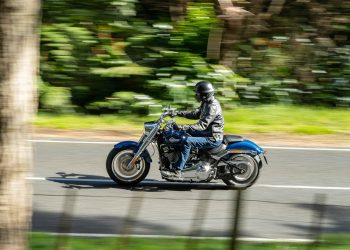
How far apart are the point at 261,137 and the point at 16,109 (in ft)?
35.8

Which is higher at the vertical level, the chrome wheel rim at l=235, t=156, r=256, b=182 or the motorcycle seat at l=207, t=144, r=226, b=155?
the motorcycle seat at l=207, t=144, r=226, b=155

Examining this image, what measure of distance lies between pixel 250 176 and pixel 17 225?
6450mm

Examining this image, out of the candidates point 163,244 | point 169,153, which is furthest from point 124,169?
point 163,244

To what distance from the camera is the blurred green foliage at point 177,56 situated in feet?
66.8

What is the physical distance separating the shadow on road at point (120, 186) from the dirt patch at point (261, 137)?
10.3 feet

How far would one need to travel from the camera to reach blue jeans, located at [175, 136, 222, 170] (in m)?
11.8

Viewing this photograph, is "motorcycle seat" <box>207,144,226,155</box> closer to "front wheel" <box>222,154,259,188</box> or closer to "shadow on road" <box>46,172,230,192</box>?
"front wheel" <box>222,154,259,188</box>

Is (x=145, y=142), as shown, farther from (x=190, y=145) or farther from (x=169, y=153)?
(x=190, y=145)

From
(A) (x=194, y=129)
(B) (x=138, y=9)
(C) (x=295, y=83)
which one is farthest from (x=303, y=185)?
(B) (x=138, y=9)

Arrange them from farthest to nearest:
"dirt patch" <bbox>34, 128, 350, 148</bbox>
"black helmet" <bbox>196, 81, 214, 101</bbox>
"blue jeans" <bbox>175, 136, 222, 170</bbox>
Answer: "dirt patch" <bbox>34, 128, 350, 148</bbox> → "blue jeans" <bbox>175, 136, 222, 170</bbox> → "black helmet" <bbox>196, 81, 214, 101</bbox>

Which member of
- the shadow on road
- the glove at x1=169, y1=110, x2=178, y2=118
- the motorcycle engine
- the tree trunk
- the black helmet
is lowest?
the shadow on road

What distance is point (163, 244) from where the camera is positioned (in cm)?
829

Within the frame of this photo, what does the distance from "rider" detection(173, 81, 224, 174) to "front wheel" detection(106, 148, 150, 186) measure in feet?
1.63

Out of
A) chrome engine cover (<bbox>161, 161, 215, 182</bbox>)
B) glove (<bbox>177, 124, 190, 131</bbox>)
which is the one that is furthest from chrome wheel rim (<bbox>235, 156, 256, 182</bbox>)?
glove (<bbox>177, 124, 190, 131</bbox>)
